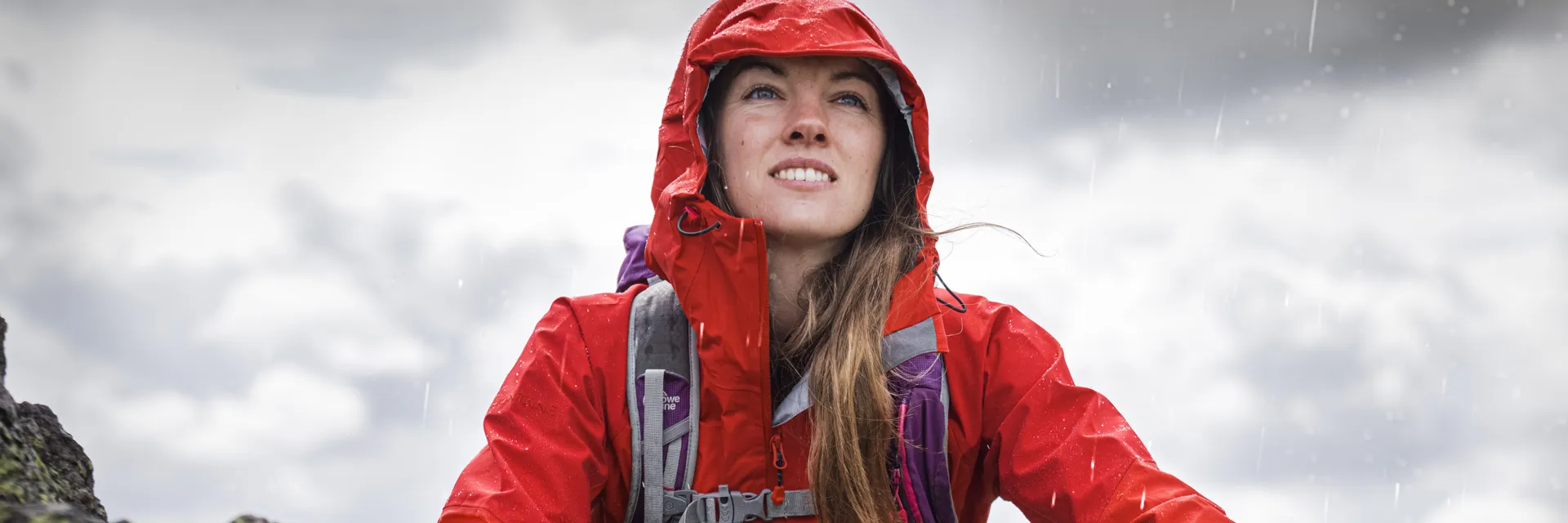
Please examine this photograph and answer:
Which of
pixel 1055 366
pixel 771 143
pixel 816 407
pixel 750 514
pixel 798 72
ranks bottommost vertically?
pixel 750 514

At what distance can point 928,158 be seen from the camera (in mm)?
4938

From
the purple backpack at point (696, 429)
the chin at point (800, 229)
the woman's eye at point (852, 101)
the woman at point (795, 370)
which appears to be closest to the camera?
the woman at point (795, 370)

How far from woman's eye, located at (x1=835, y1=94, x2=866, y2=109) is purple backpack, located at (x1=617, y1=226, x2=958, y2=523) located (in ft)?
3.79

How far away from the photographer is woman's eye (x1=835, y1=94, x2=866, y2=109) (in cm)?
470

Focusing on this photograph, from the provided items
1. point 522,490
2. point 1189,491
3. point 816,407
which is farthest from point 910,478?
point 522,490

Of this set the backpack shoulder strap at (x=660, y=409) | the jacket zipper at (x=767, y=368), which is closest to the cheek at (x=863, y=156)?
the jacket zipper at (x=767, y=368)

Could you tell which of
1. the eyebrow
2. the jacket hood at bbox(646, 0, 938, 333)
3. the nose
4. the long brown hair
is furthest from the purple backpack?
the eyebrow

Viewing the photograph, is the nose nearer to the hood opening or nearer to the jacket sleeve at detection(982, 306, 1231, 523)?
the hood opening

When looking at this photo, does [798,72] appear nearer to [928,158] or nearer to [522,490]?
[928,158]

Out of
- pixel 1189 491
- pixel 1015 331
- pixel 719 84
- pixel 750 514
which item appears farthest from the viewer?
pixel 719 84

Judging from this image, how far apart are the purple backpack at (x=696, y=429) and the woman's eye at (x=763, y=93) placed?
115 centimetres

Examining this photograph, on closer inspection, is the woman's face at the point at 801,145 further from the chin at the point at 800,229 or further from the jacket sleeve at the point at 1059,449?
the jacket sleeve at the point at 1059,449

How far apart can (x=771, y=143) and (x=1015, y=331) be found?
146 cm

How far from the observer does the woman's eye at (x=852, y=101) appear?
185 inches
